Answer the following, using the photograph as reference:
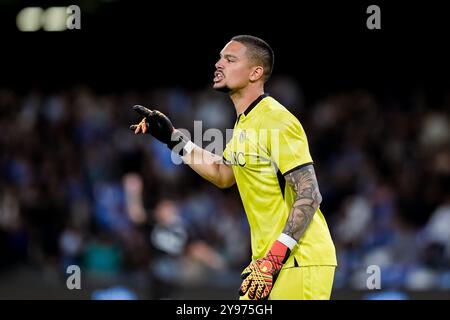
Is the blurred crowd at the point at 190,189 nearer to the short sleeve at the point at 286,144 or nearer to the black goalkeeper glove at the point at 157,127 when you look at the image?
the black goalkeeper glove at the point at 157,127

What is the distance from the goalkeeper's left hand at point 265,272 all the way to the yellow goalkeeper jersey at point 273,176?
0.18 metres

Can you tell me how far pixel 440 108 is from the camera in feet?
43.9

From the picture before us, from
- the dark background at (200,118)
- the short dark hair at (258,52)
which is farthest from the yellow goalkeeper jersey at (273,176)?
the dark background at (200,118)

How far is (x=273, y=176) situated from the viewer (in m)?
5.67

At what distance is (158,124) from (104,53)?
349 inches

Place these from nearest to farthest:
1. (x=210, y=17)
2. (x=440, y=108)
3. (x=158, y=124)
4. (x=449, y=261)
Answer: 1. (x=158, y=124)
2. (x=449, y=261)
3. (x=440, y=108)
4. (x=210, y=17)

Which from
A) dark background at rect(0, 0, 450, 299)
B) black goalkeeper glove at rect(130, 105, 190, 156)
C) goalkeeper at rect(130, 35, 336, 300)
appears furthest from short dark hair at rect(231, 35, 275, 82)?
dark background at rect(0, 0, 450, 299)

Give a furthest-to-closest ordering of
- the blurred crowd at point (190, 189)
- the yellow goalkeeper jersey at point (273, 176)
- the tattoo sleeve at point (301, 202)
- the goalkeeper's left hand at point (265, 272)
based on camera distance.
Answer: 1. the blurred crowd at point (190, 189)
2. the yellow goalkeeper jersey at point (273, 176)
3. the tattoo sleeve at point (301, 202)
4. the goalkeeper's left hand at point (265, 272)

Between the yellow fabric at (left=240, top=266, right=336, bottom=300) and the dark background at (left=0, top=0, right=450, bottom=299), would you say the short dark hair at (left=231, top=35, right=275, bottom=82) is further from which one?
the dark background at (left=0, top=0, right=450, bottom=299)

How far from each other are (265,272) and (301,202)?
459 mm

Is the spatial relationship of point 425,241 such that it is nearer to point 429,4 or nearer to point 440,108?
point 440,108

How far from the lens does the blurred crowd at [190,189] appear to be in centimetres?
1168

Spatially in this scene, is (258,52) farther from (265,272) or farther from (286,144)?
Result: (265,272)

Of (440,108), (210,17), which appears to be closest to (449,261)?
(440,108)
